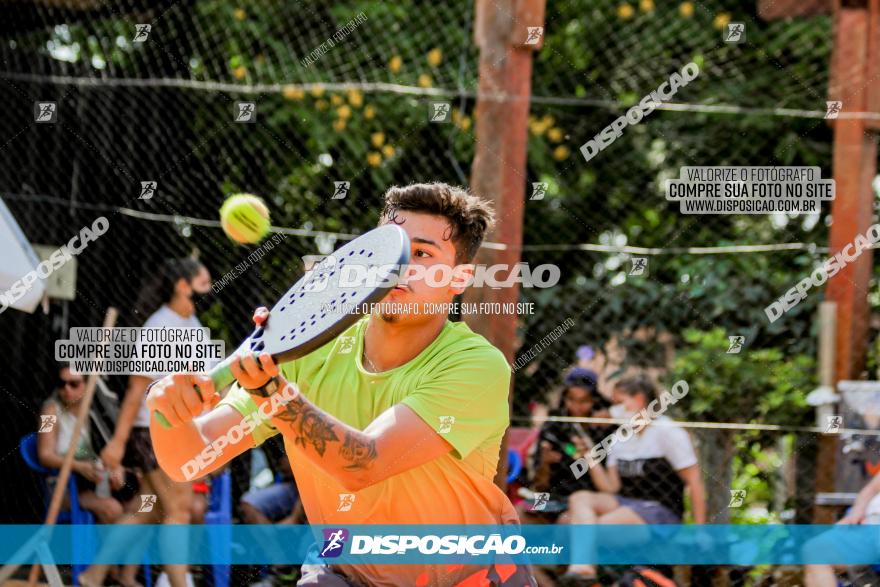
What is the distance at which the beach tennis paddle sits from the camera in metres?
2.38

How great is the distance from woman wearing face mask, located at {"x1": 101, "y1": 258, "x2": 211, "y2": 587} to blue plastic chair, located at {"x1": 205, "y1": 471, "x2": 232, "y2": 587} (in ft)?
0.50

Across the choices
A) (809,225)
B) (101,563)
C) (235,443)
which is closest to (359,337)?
(235,443)

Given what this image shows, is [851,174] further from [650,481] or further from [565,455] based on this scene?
[565,455]

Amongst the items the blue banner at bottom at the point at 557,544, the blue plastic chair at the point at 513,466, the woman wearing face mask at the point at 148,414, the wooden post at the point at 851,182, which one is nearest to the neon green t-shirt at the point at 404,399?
the blue banner at bottom at the point at 557,544

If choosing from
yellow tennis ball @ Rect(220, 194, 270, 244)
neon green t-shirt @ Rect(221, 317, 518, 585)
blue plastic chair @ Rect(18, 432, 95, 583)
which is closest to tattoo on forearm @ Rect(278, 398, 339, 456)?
neon green t-shirt @ Rect(221, 317, 518, 585)

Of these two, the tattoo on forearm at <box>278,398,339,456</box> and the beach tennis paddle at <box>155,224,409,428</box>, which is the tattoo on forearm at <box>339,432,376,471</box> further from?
the beach tennis paddle at <box>155,224,409,428</box>

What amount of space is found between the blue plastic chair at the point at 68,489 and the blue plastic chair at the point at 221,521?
57 centimetres

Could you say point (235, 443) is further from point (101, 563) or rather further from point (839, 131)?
point (839, 131)

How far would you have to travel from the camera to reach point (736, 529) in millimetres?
5578

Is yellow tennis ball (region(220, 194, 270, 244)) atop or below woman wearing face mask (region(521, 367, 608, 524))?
atop

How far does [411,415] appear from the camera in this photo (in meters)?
2.88

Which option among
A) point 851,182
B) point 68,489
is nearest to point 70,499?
point 68,489

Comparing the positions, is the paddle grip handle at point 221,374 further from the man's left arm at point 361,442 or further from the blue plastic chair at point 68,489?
the blue plastic chair at point 68,489

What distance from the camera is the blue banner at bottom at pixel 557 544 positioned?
529 centimetres
